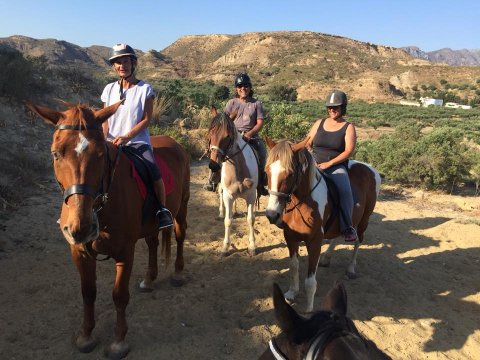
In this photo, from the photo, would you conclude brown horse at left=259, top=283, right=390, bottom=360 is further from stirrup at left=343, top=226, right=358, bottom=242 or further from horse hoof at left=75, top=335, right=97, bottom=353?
stirrup at left=343, top=226, right=358, bottom=242

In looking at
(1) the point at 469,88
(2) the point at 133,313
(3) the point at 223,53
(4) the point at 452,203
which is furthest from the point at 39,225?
(3) the point at 223,53

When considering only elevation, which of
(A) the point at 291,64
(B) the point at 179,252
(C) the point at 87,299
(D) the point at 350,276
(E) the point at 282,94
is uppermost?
(A) the point at 291,64

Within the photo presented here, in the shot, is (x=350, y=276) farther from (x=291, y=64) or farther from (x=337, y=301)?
(x=291, y=64)

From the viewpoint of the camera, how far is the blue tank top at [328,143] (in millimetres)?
4352

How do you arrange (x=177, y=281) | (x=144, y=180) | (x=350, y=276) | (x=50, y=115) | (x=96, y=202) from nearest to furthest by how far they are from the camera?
(x=50, y=115)
(x=96, y=202)
(x=144, y=180)
(x=177, y=281)
(x=350, y=276)

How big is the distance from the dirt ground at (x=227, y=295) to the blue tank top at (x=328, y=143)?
1.83m

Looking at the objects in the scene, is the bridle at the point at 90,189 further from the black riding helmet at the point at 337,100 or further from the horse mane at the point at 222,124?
the black riding helmet at the point at 337,100

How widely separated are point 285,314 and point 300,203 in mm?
2609

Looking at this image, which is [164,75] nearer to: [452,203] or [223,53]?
[223,53]

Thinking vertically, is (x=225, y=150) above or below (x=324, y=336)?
above

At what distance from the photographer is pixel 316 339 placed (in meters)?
1.34

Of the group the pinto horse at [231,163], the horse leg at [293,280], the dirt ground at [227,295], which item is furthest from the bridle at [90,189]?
the pinto horse at [231,163]

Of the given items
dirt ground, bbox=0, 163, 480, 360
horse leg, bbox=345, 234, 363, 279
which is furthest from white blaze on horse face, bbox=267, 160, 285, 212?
horse leg, bbox=345, 234, 363, 279

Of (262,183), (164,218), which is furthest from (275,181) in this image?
(262,183)
